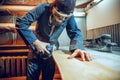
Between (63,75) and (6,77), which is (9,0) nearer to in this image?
(6,77)

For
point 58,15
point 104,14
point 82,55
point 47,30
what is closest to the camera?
point 82,55

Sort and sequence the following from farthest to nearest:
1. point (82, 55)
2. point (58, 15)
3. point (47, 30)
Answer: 1. point (47, 30)
2. point (58, 15)
3. point (82, 55)

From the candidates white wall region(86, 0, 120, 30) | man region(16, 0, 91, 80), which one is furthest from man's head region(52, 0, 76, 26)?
white wall region(86, 0, 120, 30)

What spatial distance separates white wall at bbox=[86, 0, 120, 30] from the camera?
1.92 meters

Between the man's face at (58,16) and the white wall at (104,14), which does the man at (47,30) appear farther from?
the white wall at (104,14)

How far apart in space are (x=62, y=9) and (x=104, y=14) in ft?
3.53

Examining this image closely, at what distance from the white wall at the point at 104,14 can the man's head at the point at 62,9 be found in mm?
761

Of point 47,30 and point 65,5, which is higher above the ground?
point 65,5

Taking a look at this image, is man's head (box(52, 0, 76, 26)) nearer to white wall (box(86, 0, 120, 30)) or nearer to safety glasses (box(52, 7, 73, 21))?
safety glasses (box(52, 7, 73, 21))

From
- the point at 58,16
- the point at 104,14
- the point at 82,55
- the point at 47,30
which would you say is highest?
the point at 104,14

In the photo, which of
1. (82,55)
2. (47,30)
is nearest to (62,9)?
(47,30)

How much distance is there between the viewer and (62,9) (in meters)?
1.34

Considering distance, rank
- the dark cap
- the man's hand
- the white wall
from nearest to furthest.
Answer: the man's hand < the dark cap < the white wall

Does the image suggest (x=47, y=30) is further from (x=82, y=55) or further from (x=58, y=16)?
(x=82, y=55)
